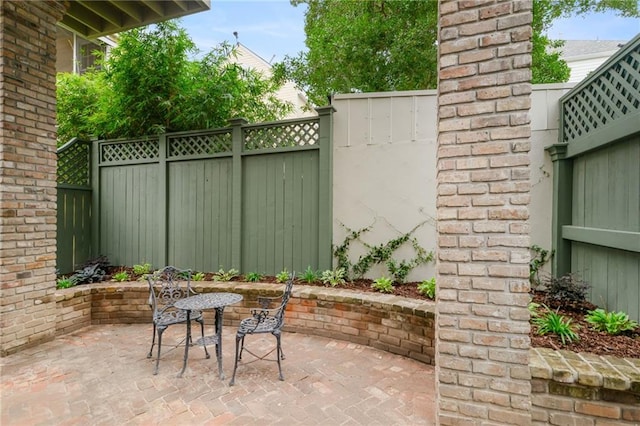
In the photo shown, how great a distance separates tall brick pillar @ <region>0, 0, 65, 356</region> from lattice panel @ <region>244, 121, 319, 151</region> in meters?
2.18

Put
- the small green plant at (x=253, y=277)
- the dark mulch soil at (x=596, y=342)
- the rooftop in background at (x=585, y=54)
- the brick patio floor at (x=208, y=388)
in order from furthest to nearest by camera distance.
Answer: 1. the rooftop in background at (x=585, y=54)
2. the small green plant at (x=253, y=277)
3. the brick patio floor at (x=208, y=388)
4. the dark mulch soil at (x=596, y=342)

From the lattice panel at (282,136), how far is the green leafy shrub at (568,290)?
301cm

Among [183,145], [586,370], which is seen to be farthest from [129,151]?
[586,370]

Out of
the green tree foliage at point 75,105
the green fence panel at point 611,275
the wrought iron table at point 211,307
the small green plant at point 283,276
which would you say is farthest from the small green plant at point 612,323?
the green tree foliage at point 75,105

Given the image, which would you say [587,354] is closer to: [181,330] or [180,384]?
[180,384]

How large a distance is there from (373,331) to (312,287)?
2.91ft

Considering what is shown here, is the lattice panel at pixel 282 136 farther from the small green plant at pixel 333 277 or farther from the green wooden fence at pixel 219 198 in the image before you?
the small green plant at pixel 333 277

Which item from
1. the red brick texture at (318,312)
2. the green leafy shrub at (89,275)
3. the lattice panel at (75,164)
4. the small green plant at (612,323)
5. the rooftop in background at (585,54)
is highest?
the rooftop in background at (585,54)

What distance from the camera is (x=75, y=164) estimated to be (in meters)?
4.99

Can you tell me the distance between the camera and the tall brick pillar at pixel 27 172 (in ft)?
9.90

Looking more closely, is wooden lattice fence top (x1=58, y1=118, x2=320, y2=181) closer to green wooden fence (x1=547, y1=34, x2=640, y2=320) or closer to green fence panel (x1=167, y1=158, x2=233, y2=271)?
green fence panel (x1=167, y1=158, x2=233, y2=271)

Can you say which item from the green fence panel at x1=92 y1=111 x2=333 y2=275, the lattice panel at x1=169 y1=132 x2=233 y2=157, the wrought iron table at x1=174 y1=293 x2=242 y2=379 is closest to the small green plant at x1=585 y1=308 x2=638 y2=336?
the green fence panel at x1=92 y1=111 x2=333 y2=275

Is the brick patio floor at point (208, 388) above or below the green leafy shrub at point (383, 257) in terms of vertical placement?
below

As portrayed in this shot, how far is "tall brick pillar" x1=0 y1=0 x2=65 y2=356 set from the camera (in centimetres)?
302
